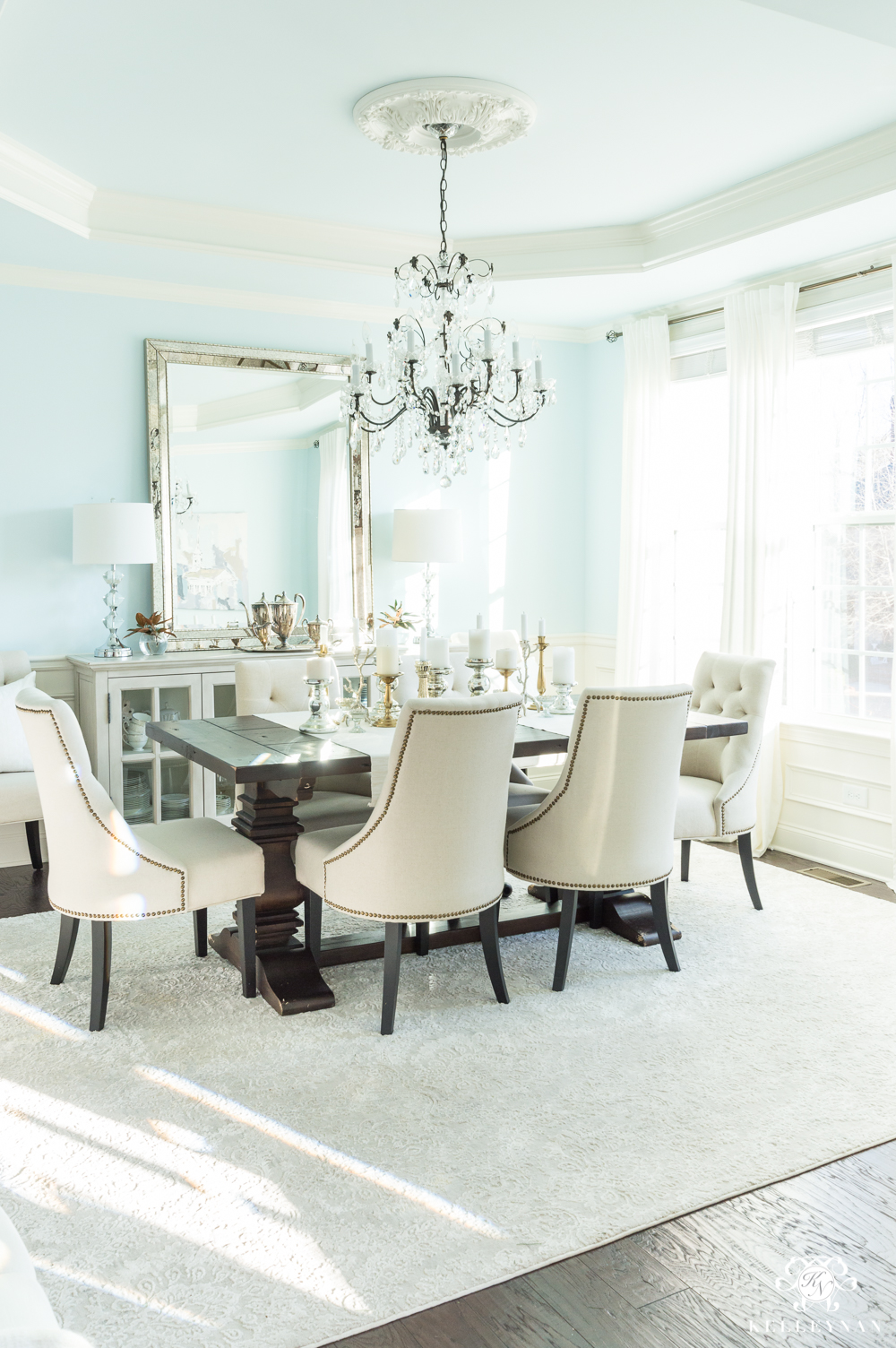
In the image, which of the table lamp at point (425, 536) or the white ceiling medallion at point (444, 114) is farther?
the table lamp at point (425, 536)

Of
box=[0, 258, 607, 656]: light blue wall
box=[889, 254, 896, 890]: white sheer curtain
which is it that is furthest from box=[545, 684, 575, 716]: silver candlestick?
box=[0, 258, 607, 656]: light blue wall

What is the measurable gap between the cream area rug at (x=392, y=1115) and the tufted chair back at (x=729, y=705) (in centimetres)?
68

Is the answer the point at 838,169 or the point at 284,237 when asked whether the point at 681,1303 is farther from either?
the point at 284,237

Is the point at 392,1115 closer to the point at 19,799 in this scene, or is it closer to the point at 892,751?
the point at 19,799

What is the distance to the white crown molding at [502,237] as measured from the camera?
397 centimetres

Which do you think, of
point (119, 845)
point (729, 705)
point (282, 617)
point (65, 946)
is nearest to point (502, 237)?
point (282, 617)

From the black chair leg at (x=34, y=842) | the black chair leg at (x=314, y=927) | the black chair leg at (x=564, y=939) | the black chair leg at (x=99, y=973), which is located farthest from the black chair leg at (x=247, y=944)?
the black chair leg at (x=34, y=842)

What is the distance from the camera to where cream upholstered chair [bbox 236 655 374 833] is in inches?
162

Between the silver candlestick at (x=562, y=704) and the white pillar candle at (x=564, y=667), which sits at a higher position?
the white pillar candle at (x=564, y=667)

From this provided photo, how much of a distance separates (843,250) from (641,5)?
2.07 m

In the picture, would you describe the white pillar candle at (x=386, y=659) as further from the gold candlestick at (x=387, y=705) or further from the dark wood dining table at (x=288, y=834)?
the dark wood dining table at (x=288, y=834)

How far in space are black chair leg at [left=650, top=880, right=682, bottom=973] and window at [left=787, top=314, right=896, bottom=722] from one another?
1.82 m

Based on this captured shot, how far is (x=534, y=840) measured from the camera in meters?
3.40

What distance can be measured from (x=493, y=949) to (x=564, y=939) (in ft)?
0.83
